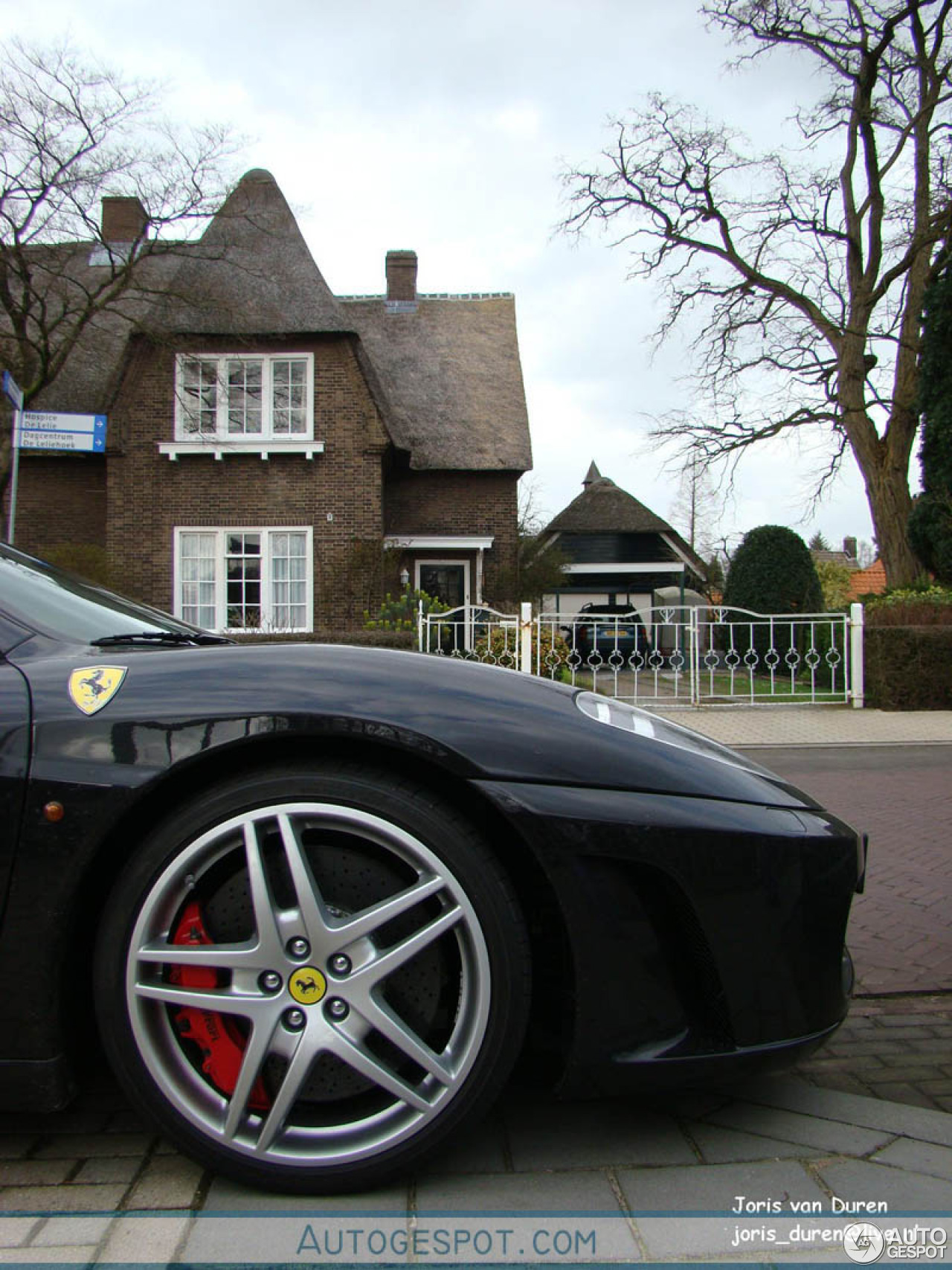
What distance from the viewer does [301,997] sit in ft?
5.52

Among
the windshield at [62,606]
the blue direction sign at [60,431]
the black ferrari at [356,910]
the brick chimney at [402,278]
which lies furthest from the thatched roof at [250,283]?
the black ferrari at [356,910]

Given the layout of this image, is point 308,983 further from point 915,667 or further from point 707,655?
point 915,667

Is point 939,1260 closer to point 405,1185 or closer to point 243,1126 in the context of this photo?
point 405,1185

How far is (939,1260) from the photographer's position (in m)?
1.52

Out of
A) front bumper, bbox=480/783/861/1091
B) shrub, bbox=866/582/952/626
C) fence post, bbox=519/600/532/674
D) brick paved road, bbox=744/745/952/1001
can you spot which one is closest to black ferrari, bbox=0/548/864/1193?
front bumper, bbox=480/783/861/1091

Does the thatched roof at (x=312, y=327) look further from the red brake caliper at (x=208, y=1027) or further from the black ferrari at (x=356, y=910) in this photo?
the red brake caliper at (x=208, y=1027)

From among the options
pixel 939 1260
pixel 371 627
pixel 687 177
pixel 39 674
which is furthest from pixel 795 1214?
pixel 687 177

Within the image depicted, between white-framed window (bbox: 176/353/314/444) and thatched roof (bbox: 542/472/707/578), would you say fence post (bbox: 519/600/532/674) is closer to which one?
white-framed window (bbox: 176/353/314/444)

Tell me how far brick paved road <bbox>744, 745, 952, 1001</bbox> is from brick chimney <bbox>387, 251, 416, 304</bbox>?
18255 millimetres

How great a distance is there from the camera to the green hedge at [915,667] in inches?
479

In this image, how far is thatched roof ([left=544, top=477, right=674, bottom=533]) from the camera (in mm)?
27797

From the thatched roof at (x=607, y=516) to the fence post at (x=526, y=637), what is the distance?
15.9 metres

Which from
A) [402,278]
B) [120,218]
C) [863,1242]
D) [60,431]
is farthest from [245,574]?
[863,1242]

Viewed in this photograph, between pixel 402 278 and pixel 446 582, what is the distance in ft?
28.8
